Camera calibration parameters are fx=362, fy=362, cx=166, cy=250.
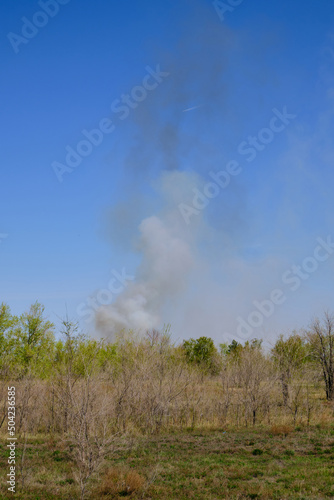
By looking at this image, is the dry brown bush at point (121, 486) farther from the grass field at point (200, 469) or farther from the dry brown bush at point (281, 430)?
the dry brown bush at point (281, 430)

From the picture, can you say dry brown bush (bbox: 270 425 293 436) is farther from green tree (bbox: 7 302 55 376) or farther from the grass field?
green tree (bbox: 7 302 55 376)

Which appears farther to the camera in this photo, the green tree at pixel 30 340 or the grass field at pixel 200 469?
the green tree at pixel 30 340

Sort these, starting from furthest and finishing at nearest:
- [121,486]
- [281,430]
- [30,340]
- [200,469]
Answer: [30,340], [281,430], [200,469], [121,486]

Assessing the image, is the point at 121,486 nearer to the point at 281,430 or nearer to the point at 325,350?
the point at 281,430

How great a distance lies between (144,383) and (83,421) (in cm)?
1269

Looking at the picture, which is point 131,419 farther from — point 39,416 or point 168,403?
point 39,416

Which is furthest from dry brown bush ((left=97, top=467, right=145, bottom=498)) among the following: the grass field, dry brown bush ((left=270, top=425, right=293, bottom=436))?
dry brown bush ((left=270, top=425, right=293, bottom=436))

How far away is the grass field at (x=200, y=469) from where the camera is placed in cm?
951

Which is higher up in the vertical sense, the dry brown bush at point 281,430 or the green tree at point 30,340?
the green tree at point 30,340

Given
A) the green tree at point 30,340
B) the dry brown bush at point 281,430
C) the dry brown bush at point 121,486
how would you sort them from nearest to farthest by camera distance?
the dry brown bush at point 121,486, the dry brown bush at point 281,430, the green tree at point 30,340

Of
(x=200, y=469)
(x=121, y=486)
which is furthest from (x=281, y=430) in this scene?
(x=121, y=486)

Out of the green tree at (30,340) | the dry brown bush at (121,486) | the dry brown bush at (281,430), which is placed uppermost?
the green tree at (30,340)

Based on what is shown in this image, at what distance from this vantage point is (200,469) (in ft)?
38.1

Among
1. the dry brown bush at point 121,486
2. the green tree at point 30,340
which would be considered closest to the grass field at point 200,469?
the dry brown bush at point 121,486
